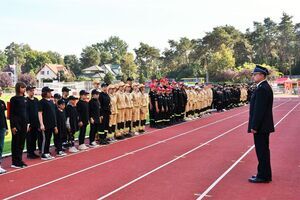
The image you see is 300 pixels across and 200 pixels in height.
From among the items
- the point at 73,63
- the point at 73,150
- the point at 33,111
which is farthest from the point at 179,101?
the point at 73,63

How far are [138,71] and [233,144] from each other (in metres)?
81.9

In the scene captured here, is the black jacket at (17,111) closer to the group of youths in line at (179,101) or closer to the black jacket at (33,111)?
the black jacket at (33,111)

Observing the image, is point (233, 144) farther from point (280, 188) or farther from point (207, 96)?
point (207, 96)

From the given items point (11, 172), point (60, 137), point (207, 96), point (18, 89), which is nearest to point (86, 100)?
point (60, 137)

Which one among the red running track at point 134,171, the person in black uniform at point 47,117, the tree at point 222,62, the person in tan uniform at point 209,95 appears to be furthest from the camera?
the tree at point 222,62

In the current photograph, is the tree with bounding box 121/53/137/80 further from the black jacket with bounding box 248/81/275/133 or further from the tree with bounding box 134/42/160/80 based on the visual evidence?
the black jacket with bounding box 248/81/275/133

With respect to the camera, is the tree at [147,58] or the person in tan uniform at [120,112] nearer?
the person in tan uniform at [120,112]

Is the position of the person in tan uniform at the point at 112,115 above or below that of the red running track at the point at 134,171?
above

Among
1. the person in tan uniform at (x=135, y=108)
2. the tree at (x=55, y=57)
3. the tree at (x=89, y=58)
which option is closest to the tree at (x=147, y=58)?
the tree at (x=89, y=58)

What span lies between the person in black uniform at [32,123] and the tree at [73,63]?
97926mm

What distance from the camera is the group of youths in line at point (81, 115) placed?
27.8ft

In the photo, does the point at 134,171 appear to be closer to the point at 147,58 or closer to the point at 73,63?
the point at 147,58

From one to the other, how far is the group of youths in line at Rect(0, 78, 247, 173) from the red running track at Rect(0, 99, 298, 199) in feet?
2.04

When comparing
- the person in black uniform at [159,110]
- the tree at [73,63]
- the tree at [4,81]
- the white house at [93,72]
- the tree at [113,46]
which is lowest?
the person in black uniform at [159,110]
